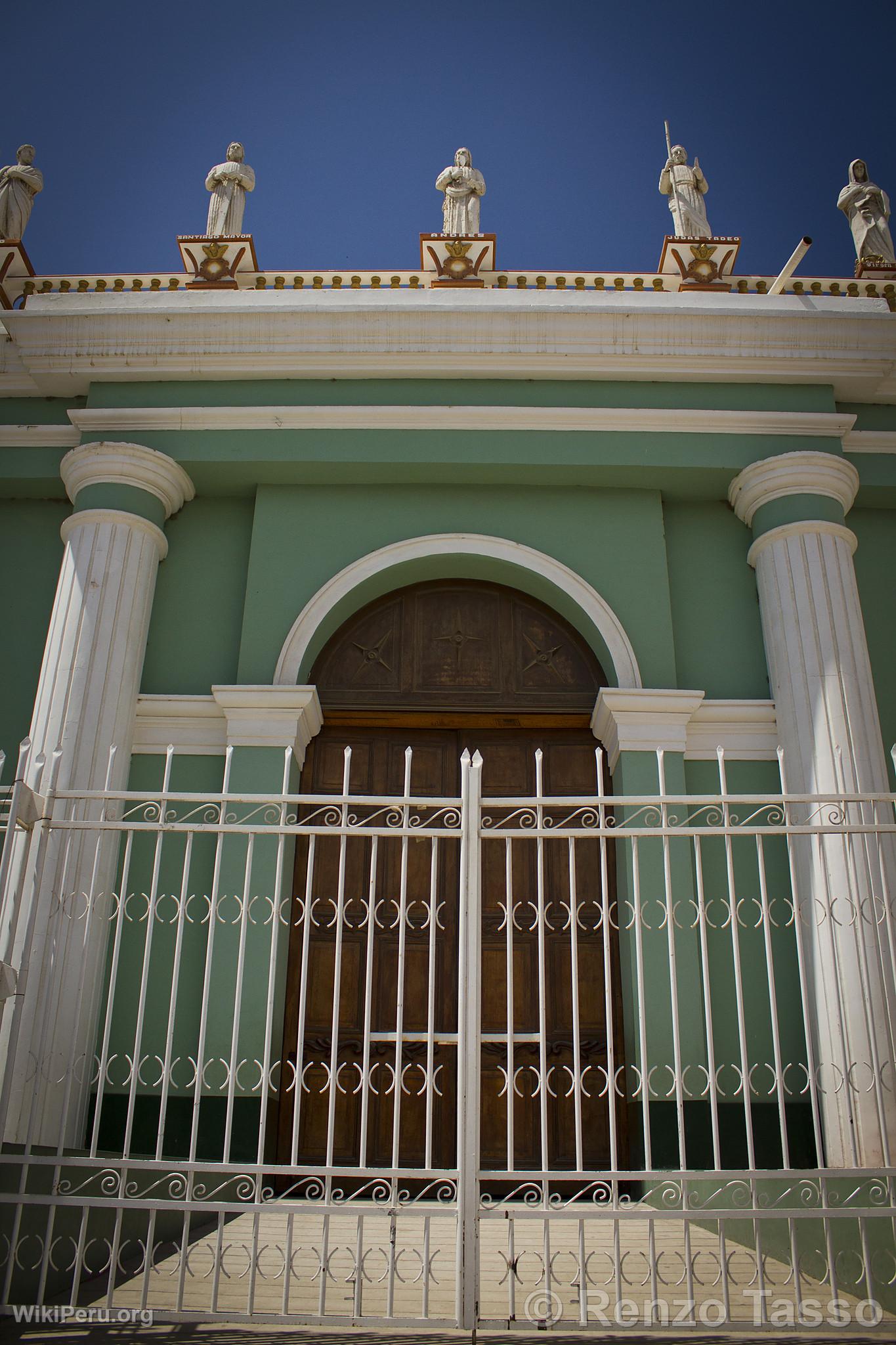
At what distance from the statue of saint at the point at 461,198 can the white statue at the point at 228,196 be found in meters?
1.38

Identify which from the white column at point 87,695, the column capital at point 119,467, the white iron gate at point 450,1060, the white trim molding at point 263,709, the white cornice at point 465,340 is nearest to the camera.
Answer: the white iron gate at point 450,1060

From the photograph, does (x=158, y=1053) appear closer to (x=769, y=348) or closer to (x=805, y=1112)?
(x=805, y=1112)

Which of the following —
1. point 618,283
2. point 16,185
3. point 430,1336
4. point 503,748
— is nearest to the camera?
point 430,1336

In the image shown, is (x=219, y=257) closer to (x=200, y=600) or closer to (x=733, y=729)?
(x=200, y=600)

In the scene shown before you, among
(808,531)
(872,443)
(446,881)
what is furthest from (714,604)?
(446,881)

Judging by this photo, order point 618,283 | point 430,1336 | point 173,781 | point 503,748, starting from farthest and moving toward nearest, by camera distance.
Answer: point 618,283
point 503,748
point 173,781
point 430,1336

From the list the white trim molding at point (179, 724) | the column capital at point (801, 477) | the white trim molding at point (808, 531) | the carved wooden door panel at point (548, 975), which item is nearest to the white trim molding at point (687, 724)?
the carved wooden door panel at point (548, 975)

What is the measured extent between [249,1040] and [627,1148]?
6.63 feet

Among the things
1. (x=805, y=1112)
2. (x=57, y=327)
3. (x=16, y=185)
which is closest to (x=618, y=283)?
(x=57, y=327)

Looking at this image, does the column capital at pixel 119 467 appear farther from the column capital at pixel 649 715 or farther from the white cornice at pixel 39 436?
the column capital at pixel 649 715

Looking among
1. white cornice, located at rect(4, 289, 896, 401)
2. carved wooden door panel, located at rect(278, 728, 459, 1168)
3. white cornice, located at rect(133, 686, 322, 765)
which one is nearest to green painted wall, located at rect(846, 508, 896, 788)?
white cornice, located at rect(4, 289, 896, 401)

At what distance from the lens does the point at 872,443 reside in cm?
713

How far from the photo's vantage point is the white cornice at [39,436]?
7.17 meters

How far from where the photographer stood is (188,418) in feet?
22.7
